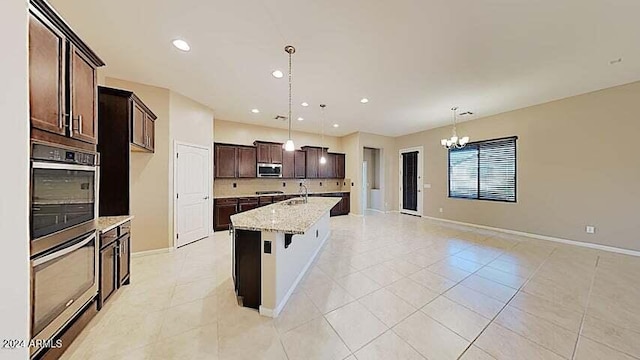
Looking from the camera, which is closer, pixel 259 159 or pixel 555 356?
pixel 555 356

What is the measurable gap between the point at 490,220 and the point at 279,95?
230 inches

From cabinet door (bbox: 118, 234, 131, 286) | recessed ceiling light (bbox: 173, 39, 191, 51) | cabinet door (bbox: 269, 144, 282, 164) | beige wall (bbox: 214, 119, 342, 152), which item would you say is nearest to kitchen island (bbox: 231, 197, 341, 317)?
cabinet door (bbox: 118, 234, 131, 286)

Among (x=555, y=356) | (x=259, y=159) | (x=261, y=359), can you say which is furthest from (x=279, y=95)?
(x=555, y=356)

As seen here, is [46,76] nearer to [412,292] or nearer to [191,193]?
[191,193]

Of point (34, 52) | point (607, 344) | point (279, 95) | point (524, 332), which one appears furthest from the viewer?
point (279, 95)

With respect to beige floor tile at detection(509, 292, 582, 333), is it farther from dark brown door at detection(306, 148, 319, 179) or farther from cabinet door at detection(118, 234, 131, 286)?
dark brown door at detection(306, 148, 319, 179)

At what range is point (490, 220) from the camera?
5703 mm

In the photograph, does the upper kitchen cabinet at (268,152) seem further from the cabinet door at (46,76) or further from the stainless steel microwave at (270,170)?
the cabinet door at (46,76)

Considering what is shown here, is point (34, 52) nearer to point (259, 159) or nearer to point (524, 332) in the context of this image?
point (524, 332)

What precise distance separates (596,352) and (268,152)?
20.8 feet

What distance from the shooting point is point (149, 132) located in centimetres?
368

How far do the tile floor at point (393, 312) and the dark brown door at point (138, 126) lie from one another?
1.84 m

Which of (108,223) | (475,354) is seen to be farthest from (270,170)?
(475,354)

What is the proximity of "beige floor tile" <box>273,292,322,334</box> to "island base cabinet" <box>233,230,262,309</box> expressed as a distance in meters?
0.30
